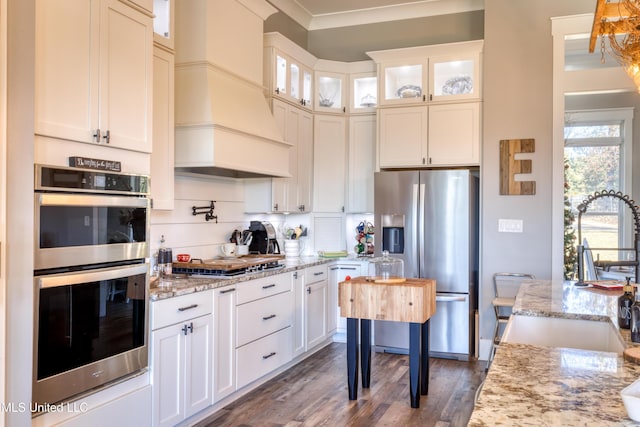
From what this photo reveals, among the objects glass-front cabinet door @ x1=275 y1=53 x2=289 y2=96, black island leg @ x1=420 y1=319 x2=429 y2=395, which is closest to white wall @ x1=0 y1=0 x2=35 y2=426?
black island leg @ x1=420 y1=319 x2=429 y2=395

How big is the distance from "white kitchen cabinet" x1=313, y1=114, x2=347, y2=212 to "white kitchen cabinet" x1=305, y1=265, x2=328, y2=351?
0.87m

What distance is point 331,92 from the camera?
555 cm

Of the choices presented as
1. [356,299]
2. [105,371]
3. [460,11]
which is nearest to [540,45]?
[460,11]

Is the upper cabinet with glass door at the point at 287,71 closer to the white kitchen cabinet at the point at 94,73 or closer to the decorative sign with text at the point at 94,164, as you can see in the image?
the white kitchen cabinet at the point at 94,73

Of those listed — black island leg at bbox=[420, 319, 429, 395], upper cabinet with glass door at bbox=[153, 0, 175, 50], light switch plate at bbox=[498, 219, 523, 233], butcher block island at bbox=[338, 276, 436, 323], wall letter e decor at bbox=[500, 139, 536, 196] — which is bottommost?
black island leg at bbox=[420, 319, 429, 395]

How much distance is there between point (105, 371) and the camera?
2.42 metres

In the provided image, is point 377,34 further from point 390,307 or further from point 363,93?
point 390,307

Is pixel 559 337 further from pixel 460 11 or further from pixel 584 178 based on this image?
pixel 584 178

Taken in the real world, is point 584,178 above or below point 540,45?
below

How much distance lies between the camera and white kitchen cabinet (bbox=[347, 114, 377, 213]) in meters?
5.46

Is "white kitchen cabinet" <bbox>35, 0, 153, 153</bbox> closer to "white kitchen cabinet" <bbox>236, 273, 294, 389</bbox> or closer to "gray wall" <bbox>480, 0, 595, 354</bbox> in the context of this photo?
"white kitchen cabinet" <bbox>236, 273, 294, 389</bbox>

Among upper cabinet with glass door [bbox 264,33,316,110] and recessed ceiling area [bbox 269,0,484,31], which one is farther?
recessed ceiling area [bbox 269,0,484,31]

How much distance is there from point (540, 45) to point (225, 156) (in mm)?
2928

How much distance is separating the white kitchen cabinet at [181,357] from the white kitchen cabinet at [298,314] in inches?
46.1
